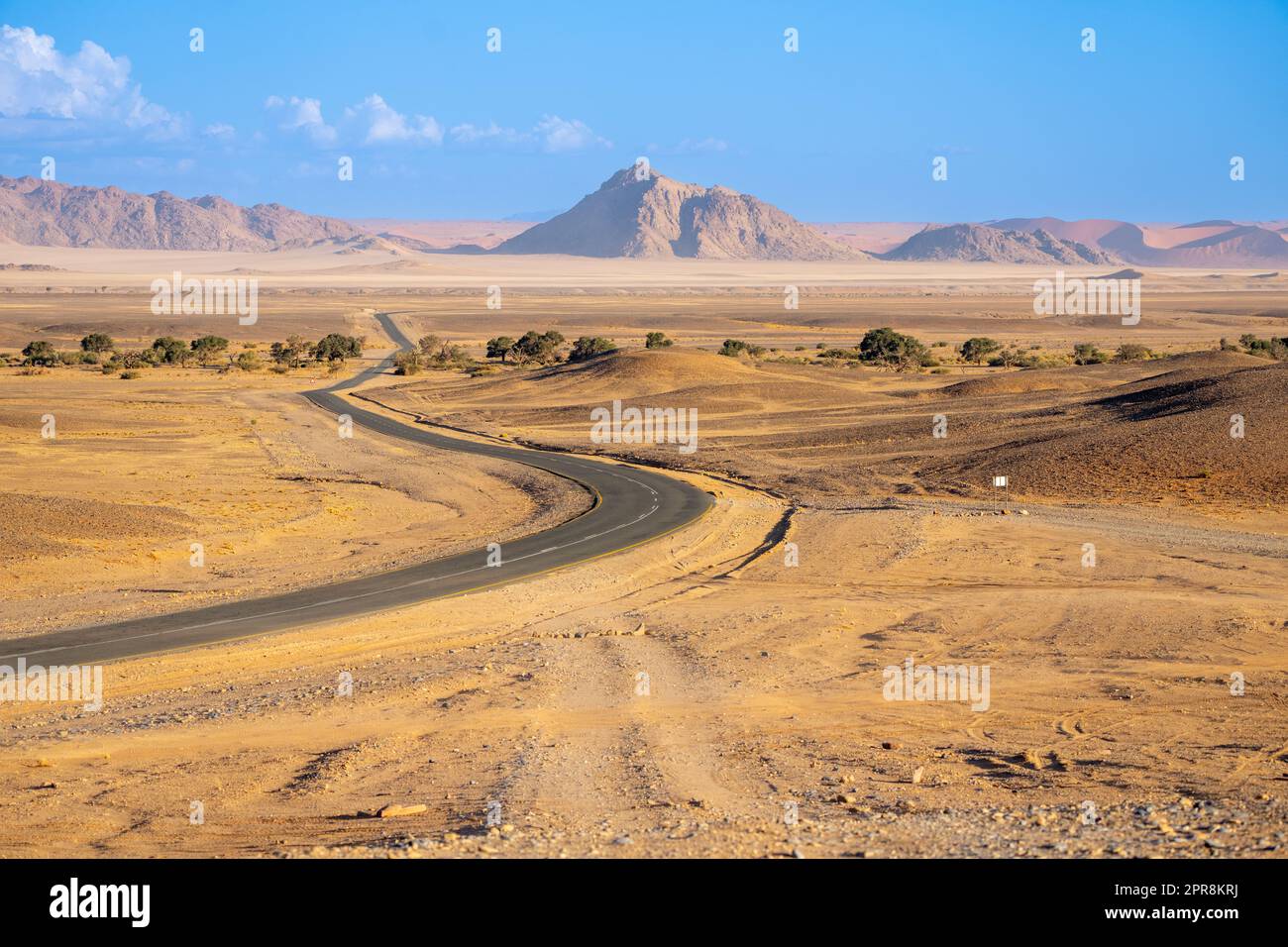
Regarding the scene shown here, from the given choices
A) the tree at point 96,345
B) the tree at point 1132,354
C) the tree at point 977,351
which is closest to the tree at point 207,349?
the tree at point 96,345

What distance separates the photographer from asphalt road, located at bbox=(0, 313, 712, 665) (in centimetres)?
2220

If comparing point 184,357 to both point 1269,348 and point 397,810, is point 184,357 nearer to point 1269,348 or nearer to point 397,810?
point 1269,348

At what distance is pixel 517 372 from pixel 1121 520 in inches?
2292

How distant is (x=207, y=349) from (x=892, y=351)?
190ft

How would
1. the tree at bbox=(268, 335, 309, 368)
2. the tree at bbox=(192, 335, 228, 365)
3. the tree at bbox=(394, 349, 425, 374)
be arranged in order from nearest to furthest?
1. the tree at bbox=(394, 349, 425, 374)
2. the tree at bbox=(268, 335, 309, 368)
3. the tree at bbox=(192, 335, 228, 365)

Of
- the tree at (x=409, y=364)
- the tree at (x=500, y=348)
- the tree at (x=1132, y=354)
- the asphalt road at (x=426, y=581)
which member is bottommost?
the asphalt road at (x=426, y=581)

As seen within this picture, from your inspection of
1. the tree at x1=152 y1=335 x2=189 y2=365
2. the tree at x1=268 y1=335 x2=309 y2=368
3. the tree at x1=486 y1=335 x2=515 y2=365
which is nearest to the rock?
the tree at x1=268 y1=335 x2=309 y2=368

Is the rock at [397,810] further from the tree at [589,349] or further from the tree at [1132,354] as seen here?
the tree at [1132,354]

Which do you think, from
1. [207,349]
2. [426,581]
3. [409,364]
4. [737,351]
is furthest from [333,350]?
[426,581]

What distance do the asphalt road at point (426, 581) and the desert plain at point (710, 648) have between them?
876 mm

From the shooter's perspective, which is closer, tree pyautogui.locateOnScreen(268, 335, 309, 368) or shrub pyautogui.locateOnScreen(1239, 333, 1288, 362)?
shrub pyautogui.locateOnScreen(1239, 333, 1288, 362)

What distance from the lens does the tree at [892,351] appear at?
296 ft

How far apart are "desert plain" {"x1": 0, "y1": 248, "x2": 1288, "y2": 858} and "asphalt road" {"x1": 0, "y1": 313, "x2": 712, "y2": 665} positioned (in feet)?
2.87

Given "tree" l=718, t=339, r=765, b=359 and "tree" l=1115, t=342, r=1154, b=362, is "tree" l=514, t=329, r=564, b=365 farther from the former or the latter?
"tree" l=1115, t=342, r=1154, b=362
